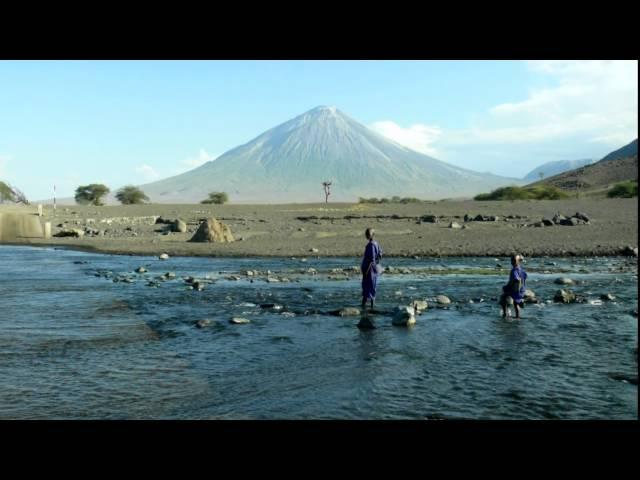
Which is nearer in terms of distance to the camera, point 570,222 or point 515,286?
point 515,286

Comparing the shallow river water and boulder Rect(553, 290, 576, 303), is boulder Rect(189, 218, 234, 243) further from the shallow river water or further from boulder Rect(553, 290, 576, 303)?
boulder Rect(553, 290, 576, 303)

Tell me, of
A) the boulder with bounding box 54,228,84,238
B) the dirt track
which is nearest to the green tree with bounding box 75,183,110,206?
the dirt track

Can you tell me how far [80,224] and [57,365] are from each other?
126ft

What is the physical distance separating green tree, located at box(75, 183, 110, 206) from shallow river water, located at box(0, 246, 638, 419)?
81.2 metres

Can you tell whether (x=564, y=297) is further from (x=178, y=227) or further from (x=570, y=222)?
(x=178, y=227)

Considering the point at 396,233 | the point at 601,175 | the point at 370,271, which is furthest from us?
the point at 601,175

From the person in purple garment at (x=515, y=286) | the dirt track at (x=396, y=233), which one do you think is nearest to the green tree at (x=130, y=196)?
the dirt track at (x=396, y=233)

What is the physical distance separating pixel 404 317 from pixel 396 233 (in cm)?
2204

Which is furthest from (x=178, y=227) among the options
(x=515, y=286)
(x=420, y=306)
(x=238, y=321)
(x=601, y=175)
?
(x=601, y=175)

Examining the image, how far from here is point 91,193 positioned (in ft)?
318

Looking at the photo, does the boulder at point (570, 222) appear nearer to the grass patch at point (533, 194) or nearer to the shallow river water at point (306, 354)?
the shallow river water at point (306, 354)

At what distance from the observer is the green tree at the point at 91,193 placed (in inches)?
3755
